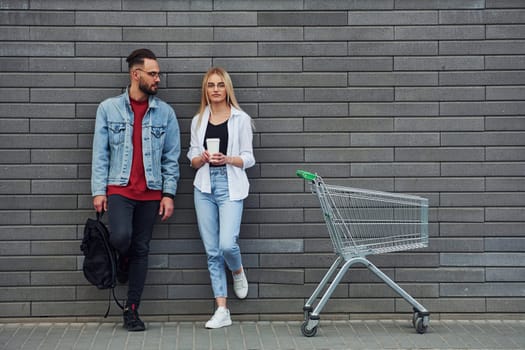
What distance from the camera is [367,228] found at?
720cm

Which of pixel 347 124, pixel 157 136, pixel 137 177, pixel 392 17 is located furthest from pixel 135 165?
pixel 392 17

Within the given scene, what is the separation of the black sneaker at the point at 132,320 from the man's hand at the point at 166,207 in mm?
762

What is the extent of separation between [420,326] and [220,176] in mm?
1967

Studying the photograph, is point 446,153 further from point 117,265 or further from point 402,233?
point 117,265

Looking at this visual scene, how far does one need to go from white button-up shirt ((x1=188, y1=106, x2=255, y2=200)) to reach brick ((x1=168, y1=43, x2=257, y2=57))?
1.70 feet

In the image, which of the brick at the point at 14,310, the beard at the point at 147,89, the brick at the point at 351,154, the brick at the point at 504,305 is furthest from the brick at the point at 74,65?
the brick at the point at 504,305

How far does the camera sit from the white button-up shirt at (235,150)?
739 cm

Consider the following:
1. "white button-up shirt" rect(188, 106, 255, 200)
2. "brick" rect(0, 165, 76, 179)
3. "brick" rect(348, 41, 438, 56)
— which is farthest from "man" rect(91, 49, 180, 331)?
"brick" rect(348, 41, 438, 56)

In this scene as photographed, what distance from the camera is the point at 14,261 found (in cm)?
766

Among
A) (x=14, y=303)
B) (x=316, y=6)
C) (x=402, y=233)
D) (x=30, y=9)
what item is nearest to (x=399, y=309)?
(x=402, y=233)

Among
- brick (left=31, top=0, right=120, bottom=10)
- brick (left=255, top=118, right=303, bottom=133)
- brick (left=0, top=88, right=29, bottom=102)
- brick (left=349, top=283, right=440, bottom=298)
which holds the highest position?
brick (left=31, top=0, right=120, bottom=10)

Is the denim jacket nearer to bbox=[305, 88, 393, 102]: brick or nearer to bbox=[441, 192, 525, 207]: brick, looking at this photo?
bbox=[305, 88, 393, 102]: brick

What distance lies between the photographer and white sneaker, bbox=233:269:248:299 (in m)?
7.59

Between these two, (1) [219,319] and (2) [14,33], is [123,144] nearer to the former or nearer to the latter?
(2) [14,33]
